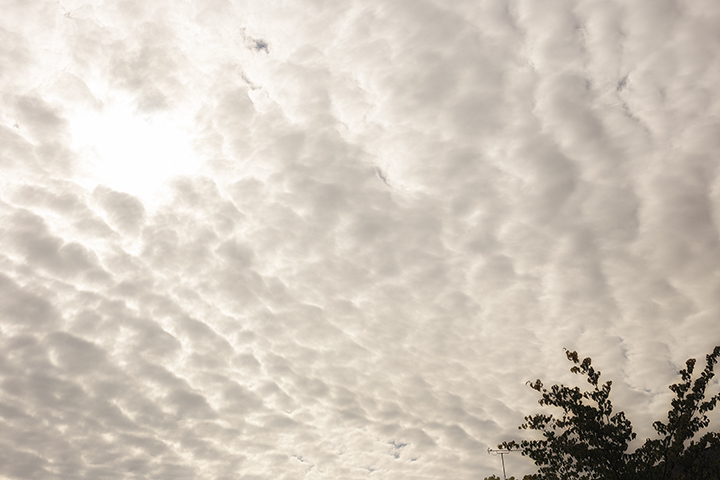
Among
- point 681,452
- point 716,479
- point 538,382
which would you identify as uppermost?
point 538,382

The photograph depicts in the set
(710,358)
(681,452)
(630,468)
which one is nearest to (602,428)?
(630,468)

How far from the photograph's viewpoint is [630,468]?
61.9 feet

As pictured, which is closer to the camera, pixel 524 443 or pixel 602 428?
pixel 602 428

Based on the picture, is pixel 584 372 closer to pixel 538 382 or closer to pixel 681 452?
pixel 538 382

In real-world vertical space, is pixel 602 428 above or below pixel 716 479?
above

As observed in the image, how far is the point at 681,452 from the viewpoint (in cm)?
1917

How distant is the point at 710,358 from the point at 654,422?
353 centimetres

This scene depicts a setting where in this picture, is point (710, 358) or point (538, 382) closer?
point (710, 358)

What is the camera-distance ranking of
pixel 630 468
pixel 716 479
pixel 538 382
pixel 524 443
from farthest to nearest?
pixel 524 443 < pixel 538 382 < pixel 630 468 < pixel 716 479

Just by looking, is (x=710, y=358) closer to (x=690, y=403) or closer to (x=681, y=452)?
(x=690, y=403)

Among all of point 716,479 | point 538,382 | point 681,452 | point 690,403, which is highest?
point 538,382

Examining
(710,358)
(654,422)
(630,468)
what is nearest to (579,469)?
(630,468)

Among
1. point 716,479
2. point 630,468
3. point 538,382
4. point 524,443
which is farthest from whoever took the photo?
point 524,443

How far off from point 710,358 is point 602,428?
5163 millimetres
